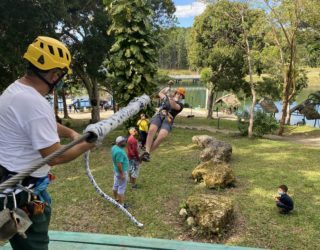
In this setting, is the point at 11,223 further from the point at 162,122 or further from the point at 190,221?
the point at 190,221

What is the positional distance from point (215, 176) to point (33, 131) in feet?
28.1

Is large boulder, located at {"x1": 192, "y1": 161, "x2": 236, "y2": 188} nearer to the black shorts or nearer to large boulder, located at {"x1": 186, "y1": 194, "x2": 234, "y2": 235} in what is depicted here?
large boulder, located at {"x1": 186, "y1": 194, "x2": 234, "y2": 235}

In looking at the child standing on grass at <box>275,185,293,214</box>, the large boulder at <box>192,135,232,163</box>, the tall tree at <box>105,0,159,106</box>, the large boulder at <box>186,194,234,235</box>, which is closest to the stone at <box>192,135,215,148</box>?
the large boulder at <box>192,135,232,163</box>

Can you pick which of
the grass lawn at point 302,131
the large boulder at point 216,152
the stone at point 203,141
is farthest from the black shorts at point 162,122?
the grass lawn at point 302,131

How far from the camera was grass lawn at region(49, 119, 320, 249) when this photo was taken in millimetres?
7574

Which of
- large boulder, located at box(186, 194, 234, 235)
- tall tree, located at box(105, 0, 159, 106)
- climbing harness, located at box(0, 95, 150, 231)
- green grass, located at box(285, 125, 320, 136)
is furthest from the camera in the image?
green grass, located at box(285, 125, 320, 136)

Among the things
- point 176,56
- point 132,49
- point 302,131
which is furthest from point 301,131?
point 176,56

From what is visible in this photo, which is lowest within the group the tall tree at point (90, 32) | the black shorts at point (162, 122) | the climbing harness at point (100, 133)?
the black shorts at point (162, 122)

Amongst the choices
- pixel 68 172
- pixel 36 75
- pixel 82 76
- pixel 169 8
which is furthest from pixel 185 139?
pixel 36 75

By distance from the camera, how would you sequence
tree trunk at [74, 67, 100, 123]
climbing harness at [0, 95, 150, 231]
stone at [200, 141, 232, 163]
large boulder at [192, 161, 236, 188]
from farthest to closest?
tree trunk at [74, 67, 100, 123] → stone at [200, 141, 232, 163] → large boulder at [192, 161, 236, 188] → climbing harness at [0, 95, 150, 231]

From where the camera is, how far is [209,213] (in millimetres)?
7676

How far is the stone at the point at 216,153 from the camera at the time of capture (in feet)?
42.5

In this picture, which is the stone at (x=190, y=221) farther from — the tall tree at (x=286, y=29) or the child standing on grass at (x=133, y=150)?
the tall tree at (x=286, y=29)

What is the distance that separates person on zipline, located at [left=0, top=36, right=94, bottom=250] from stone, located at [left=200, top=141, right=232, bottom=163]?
10471 millimetres
